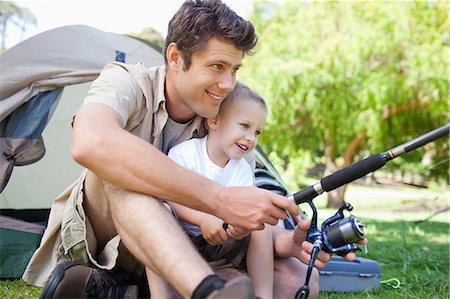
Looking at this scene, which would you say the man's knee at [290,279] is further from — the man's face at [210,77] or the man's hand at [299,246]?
the man's face at [210,77]

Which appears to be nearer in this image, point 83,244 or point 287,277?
point 83,244

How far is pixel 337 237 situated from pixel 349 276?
109 cm

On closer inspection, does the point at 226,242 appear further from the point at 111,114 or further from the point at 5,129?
the point at 5,129

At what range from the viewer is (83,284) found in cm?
207

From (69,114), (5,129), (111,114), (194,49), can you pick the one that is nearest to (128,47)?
(69,114)

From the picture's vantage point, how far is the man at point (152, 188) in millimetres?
1814

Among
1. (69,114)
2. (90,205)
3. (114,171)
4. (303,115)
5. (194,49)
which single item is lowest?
(303,115)

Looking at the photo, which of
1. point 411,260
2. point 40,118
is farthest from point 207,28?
point 411,260

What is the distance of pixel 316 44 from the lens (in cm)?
988

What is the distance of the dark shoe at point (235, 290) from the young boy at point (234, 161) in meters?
0.67

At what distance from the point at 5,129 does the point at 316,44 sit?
739 centimetres

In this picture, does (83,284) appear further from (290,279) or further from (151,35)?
(151,35)

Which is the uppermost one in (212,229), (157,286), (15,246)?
(212,229)

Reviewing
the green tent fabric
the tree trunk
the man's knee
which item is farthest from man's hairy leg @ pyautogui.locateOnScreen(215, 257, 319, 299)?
the tree trunk
